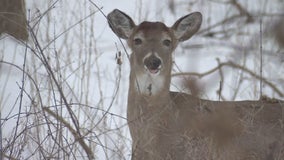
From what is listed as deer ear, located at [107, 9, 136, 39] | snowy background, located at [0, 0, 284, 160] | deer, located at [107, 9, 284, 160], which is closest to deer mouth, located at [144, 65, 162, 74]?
deer, located at [107, 9, 284, 160]

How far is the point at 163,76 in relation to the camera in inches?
210

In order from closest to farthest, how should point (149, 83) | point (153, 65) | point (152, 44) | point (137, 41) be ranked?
point (153, 65) → point (149, 83) → point (152, 44) → point (137, 41)

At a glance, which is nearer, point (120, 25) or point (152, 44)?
point (152, 44)

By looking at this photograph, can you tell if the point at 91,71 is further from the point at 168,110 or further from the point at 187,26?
the point at 168,110

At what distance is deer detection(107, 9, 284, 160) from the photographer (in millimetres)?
4727

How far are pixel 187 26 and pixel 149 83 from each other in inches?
34.5

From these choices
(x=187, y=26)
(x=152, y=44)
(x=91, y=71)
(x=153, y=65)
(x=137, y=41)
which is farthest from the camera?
(x=91, y=71)

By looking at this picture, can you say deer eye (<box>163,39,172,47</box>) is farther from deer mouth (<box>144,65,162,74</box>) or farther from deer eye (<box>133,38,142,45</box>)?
deer mouth (<box>144,65,162,74</box>)

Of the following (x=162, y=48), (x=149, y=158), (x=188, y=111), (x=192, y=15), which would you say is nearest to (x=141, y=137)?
(x=149, y=158)

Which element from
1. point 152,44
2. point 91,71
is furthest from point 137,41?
point 91,71

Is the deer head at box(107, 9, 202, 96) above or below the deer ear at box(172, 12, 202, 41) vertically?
below

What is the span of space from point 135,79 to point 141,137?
65 cm

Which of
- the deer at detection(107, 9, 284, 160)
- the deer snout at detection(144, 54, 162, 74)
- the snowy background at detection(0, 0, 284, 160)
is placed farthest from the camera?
Answer: the snowy background at detection(0, 0, 284, 160)

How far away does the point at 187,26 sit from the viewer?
5898mm
